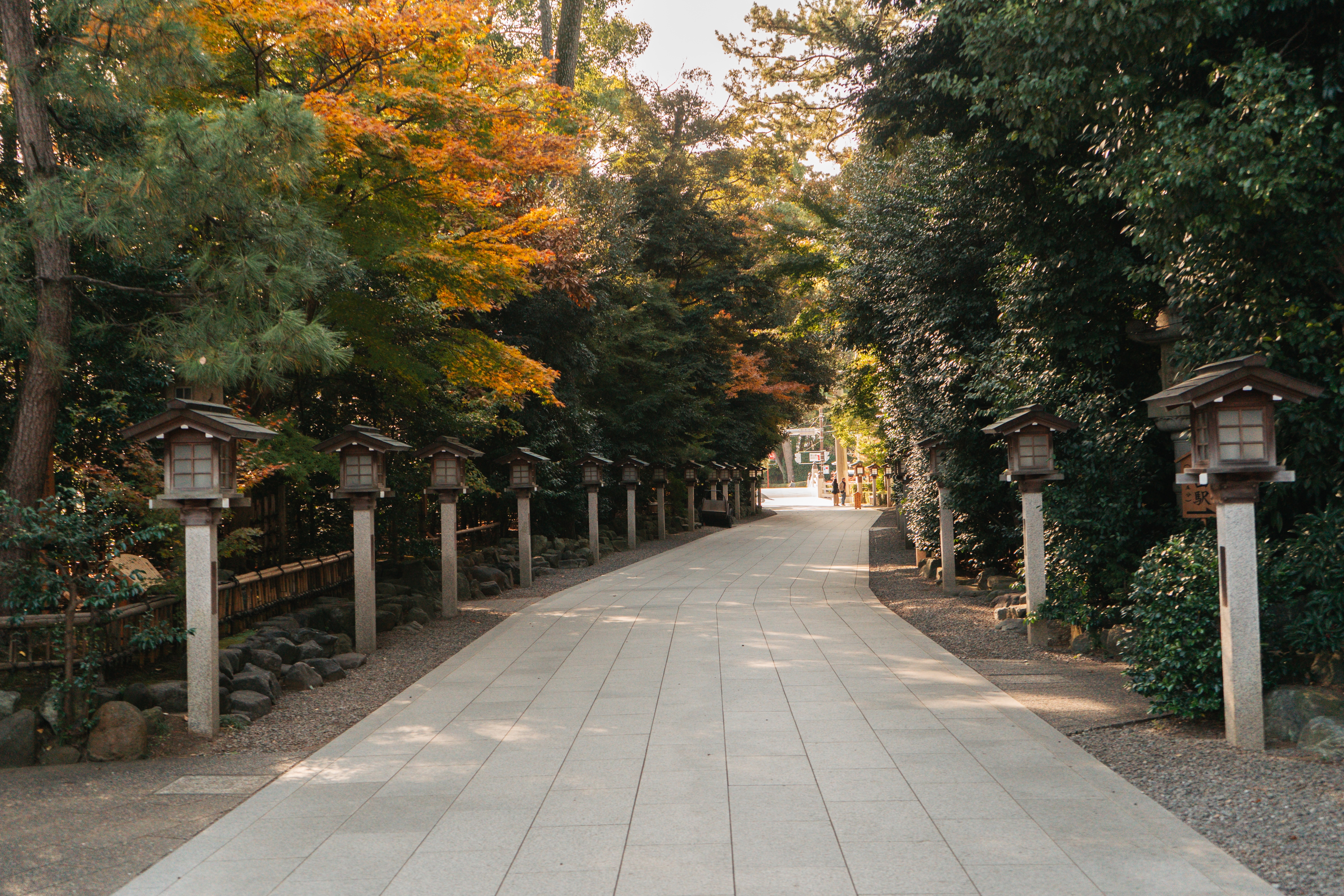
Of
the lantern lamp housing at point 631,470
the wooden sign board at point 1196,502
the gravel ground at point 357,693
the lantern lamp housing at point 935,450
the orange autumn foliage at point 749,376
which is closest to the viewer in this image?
the gravel ground at point 357,693

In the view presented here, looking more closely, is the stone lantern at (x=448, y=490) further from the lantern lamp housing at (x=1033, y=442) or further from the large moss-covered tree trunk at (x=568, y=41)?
the large moss-covered tree trunk at (x=568, y=41)

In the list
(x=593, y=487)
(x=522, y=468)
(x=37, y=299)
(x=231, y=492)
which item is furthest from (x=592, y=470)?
(x=37, y=299)

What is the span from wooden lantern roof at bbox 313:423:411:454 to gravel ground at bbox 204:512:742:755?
7.05ft

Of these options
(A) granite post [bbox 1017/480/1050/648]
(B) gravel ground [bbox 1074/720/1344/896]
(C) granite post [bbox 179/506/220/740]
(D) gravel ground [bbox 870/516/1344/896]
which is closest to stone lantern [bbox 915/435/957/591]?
(A) granite post [bbox 1017/480/1050/648]

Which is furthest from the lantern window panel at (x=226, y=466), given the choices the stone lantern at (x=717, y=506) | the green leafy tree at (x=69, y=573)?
the stone lantern at (x=717, y=506)

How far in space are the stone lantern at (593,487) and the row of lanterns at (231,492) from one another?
155 centimetres

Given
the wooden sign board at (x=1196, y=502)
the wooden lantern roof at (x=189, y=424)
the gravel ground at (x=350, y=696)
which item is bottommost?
the gravel ground at (x=350, y=696)

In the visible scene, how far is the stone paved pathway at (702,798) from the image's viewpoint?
387 centimetres

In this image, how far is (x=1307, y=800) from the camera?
464cm

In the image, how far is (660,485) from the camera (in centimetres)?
2500

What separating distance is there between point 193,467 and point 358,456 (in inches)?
127

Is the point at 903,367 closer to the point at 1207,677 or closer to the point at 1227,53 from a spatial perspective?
the point at 1227,53

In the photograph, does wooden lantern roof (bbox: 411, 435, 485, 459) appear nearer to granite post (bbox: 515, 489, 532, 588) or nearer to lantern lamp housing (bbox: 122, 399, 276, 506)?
granite post (bbox: 515, 489, 532, 588)

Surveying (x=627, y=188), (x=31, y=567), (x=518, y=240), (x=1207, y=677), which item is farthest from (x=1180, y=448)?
(x=627, y=188)
